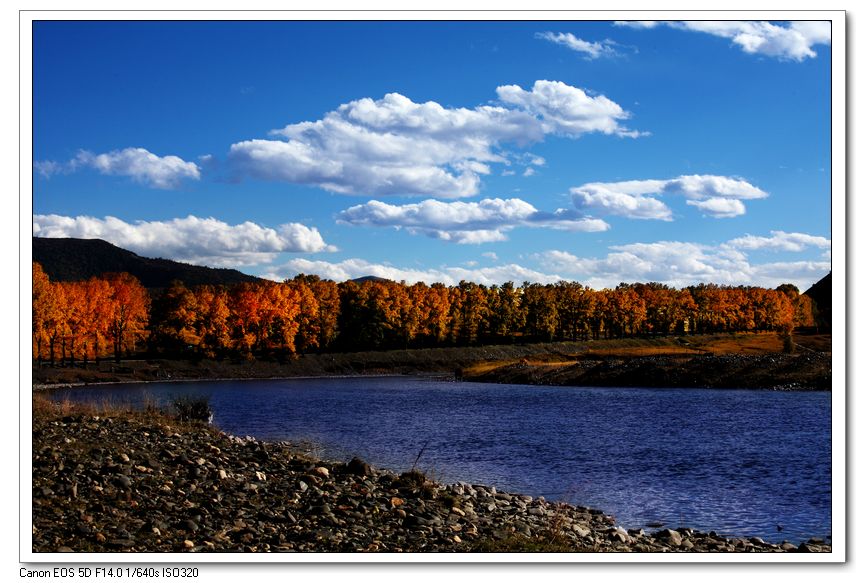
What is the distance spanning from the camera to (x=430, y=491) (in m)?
19.0

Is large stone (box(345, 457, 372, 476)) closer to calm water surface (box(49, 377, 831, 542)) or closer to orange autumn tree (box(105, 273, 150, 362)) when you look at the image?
calm water surface (box(49, 377, 831, 542))

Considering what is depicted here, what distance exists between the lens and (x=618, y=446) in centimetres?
3325

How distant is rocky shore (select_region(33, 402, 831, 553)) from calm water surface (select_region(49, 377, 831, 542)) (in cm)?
253

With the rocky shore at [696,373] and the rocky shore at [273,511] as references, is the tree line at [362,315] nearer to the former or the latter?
the rocky shore at [696,373]

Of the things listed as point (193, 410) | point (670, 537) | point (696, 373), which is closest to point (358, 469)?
point (670, 537)

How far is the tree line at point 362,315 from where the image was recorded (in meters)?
90.4

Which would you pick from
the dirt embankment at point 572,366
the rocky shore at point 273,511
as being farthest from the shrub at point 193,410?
the dirt embankment at point 572,366

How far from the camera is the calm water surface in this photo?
21578 mm

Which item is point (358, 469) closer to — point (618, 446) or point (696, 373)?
point (618, 446)

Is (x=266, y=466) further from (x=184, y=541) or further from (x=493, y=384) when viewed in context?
(x=493, y=384)

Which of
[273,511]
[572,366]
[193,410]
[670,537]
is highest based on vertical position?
[273,511]

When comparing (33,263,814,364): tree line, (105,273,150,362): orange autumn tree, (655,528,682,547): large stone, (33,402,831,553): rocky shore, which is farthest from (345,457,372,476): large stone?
(105,273,150,362): orange autumn tree

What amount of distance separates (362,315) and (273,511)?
11053cm
